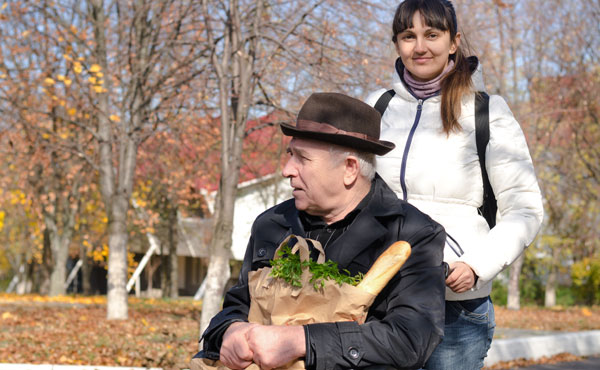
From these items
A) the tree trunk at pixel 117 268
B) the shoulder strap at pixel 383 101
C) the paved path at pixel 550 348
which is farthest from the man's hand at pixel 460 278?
the tree trunk at pixel 117 268

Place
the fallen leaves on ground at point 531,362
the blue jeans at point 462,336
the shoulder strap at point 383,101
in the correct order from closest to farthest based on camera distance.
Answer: the blue jeans at point 462,336 < the shoulder strap at point 383,101 < the fallen leaves on ground at point 531,362

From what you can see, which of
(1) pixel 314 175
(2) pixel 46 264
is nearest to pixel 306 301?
(1) pixel 314 175

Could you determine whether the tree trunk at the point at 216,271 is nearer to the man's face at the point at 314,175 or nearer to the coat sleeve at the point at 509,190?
the coat sleeve at the point at 509,190

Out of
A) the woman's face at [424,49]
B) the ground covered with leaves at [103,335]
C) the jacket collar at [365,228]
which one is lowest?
the ground covered with leaves at [103,335]

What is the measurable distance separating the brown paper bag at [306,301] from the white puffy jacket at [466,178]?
56cm

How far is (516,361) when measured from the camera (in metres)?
10.2

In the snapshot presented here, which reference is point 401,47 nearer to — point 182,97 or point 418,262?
point 418,262

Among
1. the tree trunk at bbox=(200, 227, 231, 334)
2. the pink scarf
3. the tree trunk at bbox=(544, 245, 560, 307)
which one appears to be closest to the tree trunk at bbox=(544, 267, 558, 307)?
the tree trunk at bbox=(544, 245, 560, 307)

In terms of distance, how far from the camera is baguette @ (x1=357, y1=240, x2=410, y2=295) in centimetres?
231

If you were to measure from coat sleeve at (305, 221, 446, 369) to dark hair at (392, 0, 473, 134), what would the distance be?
53cm

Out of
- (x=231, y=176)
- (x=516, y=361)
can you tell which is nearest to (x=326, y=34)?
(x=231, y=176)

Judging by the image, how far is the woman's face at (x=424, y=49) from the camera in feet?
9.53

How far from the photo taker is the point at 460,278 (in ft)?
8.43

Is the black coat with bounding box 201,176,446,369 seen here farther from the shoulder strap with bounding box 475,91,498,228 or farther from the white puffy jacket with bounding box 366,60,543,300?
the shoulder strap with bounding box 475,91,498,228
